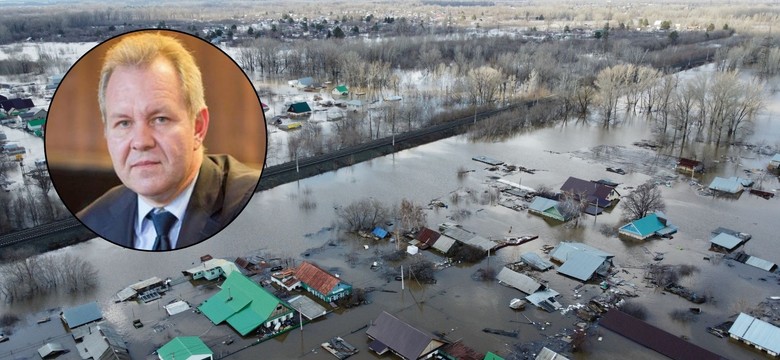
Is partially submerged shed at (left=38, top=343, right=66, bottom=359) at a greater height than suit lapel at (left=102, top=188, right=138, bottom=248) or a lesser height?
lesser

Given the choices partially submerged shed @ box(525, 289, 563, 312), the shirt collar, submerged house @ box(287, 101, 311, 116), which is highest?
the shirt collar

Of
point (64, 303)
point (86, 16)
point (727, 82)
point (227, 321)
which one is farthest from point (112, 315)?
point (86, 16)

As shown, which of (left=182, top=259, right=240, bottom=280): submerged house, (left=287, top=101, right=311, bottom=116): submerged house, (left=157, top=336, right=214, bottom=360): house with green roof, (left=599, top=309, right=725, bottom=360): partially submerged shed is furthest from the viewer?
(left=287, top=101, right=311, bottom=116): submerged house

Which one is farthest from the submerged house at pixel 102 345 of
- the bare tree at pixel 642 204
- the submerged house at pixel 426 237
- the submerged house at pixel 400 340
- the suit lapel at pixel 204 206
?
the bare tree at pixel 642 204

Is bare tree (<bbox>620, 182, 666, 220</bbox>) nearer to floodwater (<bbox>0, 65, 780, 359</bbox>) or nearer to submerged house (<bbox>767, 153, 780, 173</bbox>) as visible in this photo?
floodwater (<bbox>0, 65, 780, 359</bbox>)

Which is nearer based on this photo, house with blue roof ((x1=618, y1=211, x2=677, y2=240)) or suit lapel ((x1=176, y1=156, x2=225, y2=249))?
suit lapel ((x1=176, y1=156, x2=225, y2=249))

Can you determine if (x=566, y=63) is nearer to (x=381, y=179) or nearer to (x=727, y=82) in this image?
(x=727, y=82)

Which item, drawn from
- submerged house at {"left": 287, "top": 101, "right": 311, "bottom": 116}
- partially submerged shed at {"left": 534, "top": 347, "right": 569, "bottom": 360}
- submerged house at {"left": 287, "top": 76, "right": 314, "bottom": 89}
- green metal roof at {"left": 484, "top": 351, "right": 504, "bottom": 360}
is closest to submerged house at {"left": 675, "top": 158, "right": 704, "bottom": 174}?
partially submerged shed at {"left": 534, "top": 347, "right": 569, "bottom": 360}

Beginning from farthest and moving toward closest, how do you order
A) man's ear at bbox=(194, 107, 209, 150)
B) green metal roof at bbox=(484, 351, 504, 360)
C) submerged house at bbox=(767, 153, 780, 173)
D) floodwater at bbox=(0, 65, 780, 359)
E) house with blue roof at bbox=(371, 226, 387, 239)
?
submerged house at bbox=(767, 153, 780, 173) < house with blue roof at bbox=(371, 226, 387, 239) < floodwater at bbox=(0, 65, 780, 359) < green metal roof at bbox=(484, 351, 504, 360) < man's ear at bbox=(194, 107, 209, 150)
